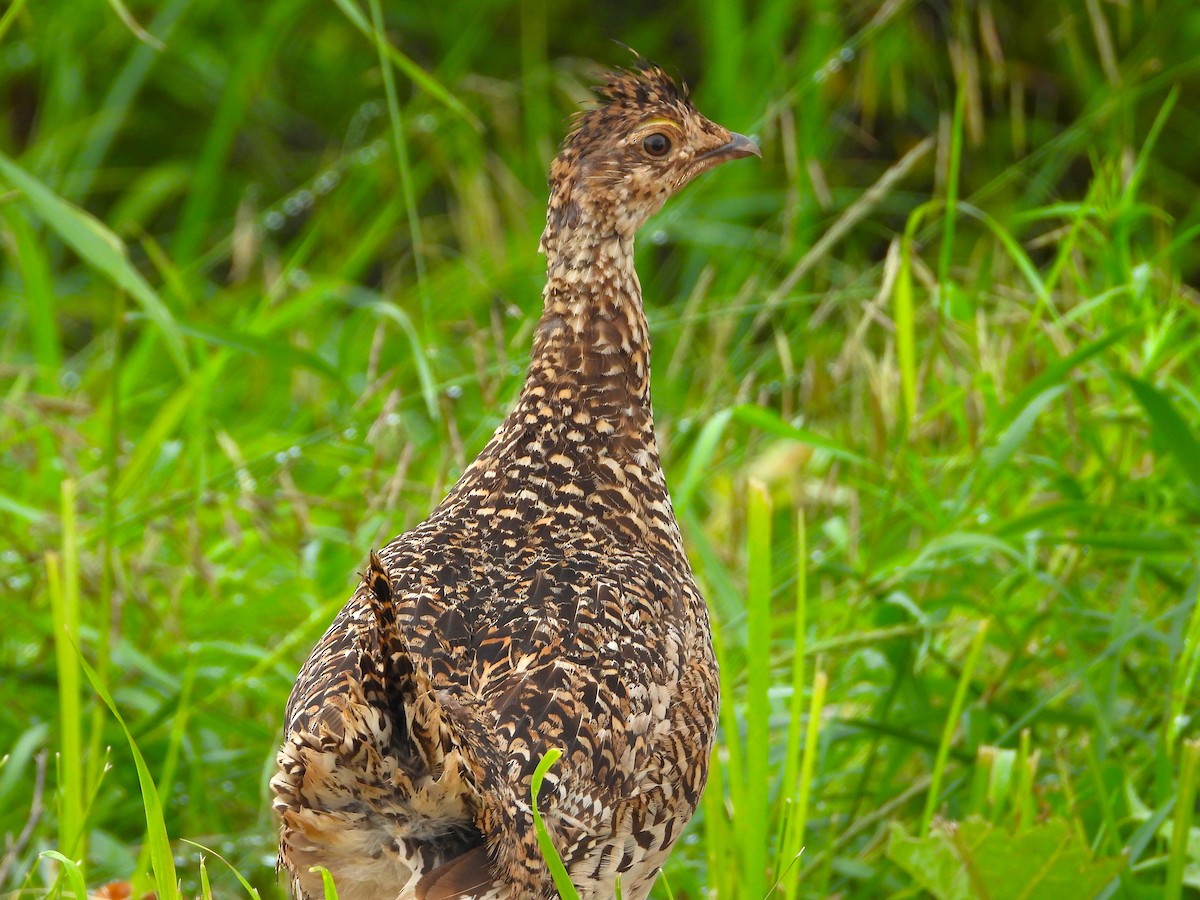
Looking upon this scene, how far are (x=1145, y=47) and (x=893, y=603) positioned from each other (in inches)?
106

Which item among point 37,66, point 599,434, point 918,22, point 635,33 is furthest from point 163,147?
point 599,434

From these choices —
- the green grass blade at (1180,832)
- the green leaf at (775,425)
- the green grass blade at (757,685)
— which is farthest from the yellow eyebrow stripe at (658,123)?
the green grass blade at (1180,832)

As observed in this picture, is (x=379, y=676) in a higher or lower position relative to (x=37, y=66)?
lower

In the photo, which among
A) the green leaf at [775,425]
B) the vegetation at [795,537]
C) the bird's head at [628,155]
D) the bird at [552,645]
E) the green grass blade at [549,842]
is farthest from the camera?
the green leaf at [775,425]

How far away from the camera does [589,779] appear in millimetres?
2539

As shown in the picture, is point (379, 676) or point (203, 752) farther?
point (203, 752)

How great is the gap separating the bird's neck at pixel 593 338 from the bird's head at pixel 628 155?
44mm

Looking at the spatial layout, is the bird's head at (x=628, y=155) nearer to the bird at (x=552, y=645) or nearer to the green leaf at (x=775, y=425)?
the bird at (x=552, y=645)

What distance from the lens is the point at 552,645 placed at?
2.64 metres

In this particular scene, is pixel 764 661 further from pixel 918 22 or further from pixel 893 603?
pixel 918 22

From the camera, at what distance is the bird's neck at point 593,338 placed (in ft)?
10.8

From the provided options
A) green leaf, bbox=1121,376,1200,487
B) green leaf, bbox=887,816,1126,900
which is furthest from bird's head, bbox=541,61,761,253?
green leaf, bbox=887,816,1126,900

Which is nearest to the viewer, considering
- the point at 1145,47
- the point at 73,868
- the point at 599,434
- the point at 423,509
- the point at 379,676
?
the point at 379,676

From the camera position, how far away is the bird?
2.23m
